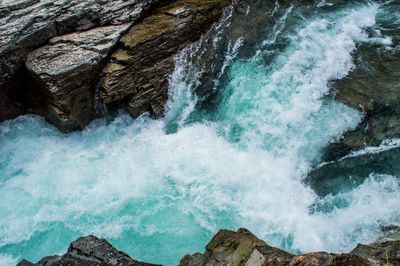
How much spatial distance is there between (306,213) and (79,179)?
5.60 m

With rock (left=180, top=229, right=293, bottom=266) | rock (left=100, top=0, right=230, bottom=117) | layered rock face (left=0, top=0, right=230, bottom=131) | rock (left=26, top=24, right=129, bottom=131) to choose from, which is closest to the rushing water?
rock (left=100, top=0, right=230, bottom=117)

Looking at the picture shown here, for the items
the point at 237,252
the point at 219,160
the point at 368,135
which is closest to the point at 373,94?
the point at 368,135

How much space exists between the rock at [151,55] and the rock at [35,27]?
51 centimetres

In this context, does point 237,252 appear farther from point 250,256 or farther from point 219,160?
point 219,160

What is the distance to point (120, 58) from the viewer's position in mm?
11461

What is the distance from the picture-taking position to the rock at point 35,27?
11234 millimetres

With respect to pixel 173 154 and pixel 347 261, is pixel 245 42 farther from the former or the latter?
pixel 347 261

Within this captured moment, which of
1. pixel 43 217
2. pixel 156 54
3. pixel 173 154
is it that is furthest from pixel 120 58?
pixel 43 217

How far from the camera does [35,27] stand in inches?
448

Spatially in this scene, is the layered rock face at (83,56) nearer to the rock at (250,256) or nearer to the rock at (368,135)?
the rock at (368,135)

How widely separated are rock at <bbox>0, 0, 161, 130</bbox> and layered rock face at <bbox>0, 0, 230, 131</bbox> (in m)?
0.02

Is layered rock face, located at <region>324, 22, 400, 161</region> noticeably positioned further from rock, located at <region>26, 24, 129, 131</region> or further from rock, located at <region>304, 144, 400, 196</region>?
rock, located at <region>26, 24, 129, 131</region>

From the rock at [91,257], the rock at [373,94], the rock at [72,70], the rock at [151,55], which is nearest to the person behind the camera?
the rock at [91,257]

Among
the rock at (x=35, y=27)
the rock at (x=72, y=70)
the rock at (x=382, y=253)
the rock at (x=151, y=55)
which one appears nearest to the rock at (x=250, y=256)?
the rock at (x=382, y=253)
